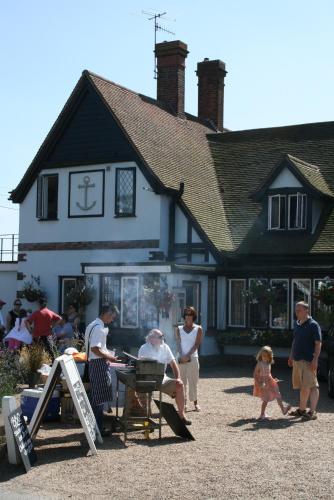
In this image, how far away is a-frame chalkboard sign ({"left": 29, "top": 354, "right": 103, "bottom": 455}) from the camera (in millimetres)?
9312

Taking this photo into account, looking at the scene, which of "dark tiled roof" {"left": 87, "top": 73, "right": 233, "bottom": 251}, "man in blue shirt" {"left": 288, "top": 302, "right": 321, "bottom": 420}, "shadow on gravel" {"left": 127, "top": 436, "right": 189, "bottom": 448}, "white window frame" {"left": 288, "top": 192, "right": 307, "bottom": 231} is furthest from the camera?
"dark tiled roof" {"left": 87, "top": 73, "right": 233, "bottom": 251}

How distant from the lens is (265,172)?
25141 mm

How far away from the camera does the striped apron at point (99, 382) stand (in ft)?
33.2

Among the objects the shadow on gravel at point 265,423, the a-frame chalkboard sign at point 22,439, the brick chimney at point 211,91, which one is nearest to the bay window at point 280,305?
the shadow on gravel at point 265,423

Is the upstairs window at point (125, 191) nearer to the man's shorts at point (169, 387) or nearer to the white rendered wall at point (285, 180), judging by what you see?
the white rendered wall at point (285, 180)

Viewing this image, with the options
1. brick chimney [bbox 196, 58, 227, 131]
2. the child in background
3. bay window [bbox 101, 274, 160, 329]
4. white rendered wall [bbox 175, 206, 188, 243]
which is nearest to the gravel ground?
the child in background

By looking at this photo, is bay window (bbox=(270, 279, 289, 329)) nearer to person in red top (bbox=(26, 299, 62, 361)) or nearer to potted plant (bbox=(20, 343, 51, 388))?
person in red top (bbox=(26, 299, 62, 361))

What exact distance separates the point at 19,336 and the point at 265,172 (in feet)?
38.8

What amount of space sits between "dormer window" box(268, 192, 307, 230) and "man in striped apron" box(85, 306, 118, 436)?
1281 cm

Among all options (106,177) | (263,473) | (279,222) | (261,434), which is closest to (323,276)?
(279,222)

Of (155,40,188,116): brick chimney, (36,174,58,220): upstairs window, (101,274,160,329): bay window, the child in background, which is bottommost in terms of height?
the child in background

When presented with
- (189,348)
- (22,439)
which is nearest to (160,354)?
(189,348)

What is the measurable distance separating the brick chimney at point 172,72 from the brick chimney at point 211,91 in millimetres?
2604

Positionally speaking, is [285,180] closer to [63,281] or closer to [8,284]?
[63,281]
